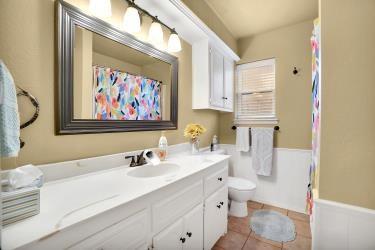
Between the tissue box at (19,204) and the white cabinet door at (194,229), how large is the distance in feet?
2.73

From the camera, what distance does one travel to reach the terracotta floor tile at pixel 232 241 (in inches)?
66.8

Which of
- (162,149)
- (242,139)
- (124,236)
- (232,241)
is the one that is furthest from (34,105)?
(242,139)

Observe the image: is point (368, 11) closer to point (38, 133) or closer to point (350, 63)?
point (350, 63)

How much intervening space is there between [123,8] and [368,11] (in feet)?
4.94

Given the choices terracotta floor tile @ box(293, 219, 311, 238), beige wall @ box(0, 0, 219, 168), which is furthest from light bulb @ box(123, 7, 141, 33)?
terracotta floor tile @ box(293, 219, 311, 238)

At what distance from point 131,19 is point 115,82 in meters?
0.47

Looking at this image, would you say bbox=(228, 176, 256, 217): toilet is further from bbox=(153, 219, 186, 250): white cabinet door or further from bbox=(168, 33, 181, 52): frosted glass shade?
bbox=(168, 33, 181, 52): frosted glass shade

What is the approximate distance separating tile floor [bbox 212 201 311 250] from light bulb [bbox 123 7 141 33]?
6.64 feet

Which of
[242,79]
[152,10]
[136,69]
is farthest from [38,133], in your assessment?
[242,79]

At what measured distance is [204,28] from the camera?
72.0 inches

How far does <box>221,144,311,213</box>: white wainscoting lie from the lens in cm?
233

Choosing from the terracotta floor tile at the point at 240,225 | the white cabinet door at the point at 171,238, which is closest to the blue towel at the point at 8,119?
the white cabinet door at the point at 171,238

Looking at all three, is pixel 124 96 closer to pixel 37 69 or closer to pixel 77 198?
pixel 37 69

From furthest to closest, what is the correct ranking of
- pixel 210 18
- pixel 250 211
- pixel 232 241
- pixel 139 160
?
pixel 250 211 → pixel 210 18 → pixel 232 241 → pixel 139 160
